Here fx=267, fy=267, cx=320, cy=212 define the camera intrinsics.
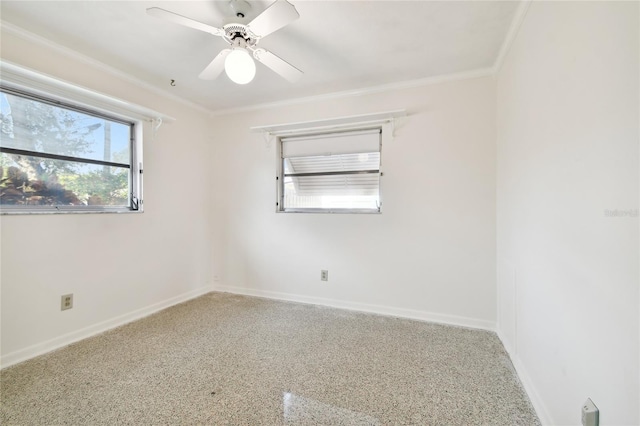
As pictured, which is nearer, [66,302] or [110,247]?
[66,302]

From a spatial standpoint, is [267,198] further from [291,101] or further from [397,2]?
[397,2]

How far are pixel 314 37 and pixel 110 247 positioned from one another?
251 cm

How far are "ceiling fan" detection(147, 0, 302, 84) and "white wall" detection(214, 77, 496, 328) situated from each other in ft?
4.49

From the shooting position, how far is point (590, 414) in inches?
36.9

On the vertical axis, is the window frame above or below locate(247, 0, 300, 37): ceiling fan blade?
below

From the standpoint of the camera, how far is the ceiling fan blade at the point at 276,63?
174 centimetres

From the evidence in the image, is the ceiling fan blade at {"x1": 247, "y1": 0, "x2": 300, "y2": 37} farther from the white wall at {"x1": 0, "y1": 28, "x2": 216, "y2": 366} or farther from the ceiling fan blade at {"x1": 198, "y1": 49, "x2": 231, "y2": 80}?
the white wall at {"x1": 0, "y1": 28, "x2": 216, "y2": 366}

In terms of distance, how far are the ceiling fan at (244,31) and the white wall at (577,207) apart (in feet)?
4.09

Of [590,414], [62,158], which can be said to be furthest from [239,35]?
[590,414]

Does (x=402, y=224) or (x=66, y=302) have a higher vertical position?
(x=402, y=224)

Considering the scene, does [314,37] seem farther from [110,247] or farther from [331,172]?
[110,247]

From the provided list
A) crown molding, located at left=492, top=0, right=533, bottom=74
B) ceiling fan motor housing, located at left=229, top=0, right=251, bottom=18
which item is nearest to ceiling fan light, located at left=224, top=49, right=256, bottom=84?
ceiling fan motor housing, located at left=229, top=0, right=251, bottom=18

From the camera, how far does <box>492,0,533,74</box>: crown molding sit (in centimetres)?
160

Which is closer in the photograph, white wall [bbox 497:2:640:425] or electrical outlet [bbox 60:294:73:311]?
white wall [bbox 497:2:640:425]
